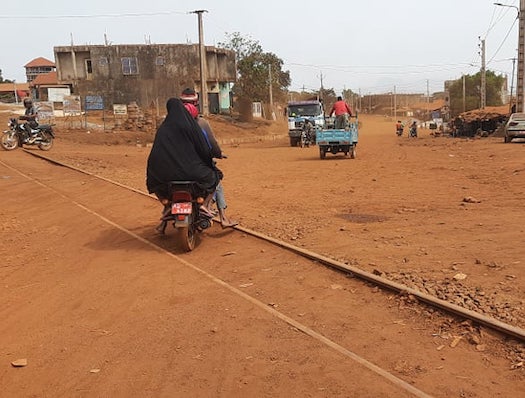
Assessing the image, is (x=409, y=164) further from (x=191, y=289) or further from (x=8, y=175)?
(x=191, y=289)

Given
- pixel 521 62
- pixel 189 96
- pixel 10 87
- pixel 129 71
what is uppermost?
pixel 10 87

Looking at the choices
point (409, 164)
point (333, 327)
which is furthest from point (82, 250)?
point (409, 164)

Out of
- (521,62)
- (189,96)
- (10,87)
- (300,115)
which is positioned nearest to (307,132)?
(300,115)

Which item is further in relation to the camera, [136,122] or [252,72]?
[252,72]

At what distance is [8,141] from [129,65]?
33.8m

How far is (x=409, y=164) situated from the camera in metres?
18.5

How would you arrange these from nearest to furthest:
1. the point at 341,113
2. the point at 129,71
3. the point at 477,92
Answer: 1. the point at 341,113
2. the point at 129,71
3. the point at 477,92

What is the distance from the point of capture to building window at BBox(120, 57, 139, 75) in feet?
172

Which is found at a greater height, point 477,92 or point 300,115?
point 477,92

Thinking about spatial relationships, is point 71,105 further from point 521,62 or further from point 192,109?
point 192,109

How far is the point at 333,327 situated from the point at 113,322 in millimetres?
1901

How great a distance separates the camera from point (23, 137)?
842 inches

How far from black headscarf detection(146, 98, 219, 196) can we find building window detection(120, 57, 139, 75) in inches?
1916

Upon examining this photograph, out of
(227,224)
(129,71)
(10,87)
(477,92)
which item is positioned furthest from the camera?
(10,87)
